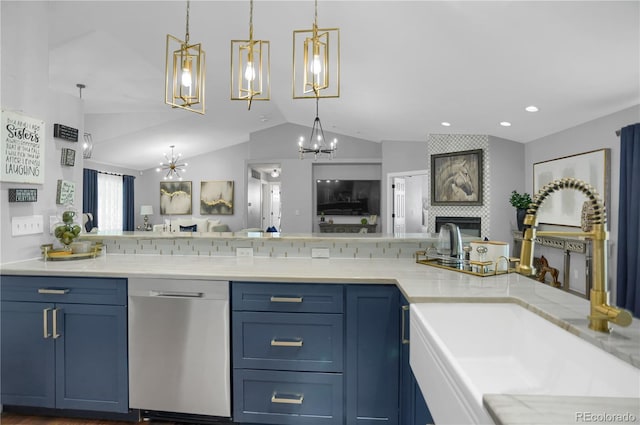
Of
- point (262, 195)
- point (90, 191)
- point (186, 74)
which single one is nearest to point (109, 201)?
point (90, 191)

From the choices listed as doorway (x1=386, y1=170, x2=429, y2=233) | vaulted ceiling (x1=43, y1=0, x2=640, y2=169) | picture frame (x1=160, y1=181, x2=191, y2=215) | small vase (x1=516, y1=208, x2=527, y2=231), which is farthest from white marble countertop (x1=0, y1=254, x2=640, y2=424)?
picture frame (x1=160, y1=181, x2=191, y2=215)

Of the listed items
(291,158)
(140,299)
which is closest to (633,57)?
(140,299)

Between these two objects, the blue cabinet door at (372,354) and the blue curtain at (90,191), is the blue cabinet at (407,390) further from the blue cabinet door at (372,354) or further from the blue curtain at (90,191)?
the blue curtain at (90,191)

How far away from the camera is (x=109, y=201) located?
27.3 feet

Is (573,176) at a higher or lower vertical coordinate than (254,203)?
higher

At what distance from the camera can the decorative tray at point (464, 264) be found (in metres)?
1.75

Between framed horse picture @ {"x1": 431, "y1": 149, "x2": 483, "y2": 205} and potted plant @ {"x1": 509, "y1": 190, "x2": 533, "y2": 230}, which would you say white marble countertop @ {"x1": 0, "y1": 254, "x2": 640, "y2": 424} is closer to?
potted plant @ {"x1": 509, "y1": 190, "x2": 533, "y2": 230}

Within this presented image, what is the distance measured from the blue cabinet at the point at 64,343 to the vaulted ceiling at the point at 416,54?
197cm

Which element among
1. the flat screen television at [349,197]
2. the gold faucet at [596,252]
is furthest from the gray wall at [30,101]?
the flat screen television at [349,197]

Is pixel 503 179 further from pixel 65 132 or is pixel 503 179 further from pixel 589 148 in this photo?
pixel 65 132

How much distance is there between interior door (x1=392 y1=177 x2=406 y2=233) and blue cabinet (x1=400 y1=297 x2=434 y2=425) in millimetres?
6369

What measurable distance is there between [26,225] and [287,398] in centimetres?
196

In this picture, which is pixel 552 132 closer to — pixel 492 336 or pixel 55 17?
pixel 492 336

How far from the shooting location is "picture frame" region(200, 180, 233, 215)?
30.8ft
